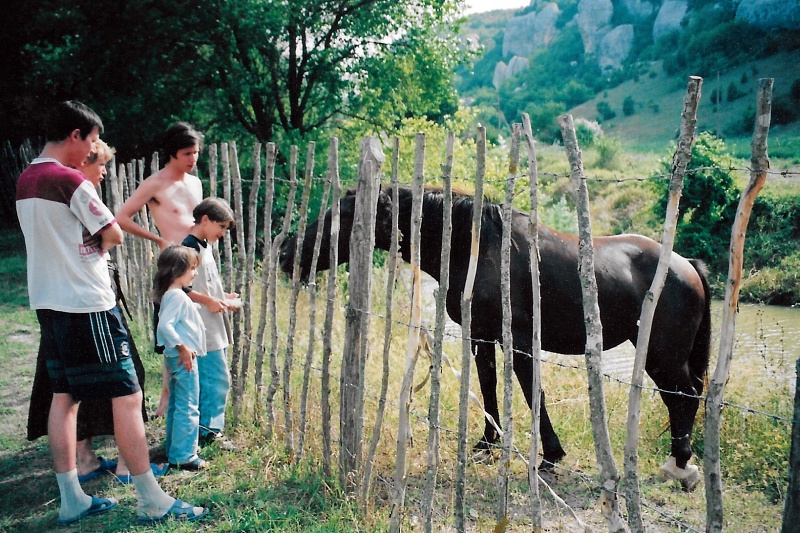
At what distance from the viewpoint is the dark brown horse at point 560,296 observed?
150 inches

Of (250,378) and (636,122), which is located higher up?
(636,122)

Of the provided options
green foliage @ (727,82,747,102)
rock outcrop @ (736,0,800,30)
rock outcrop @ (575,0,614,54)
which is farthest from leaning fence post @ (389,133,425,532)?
rock outcrop @ (575,0,614,54)

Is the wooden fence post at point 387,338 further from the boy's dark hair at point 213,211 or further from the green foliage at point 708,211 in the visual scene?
the green foliage at point 708,211

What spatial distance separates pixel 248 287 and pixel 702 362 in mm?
3454

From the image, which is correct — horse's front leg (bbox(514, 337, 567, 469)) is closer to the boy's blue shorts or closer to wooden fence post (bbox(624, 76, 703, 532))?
wooden fence post (bbox(624, 76, 703, 532))

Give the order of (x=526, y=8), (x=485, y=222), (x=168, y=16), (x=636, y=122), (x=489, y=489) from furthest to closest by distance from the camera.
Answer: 1. (x=526, y=8)
2. (x=636, y=122)
3. (x=168, y=16)
4. (x=485, y=222)
5. (x=489, y=489)

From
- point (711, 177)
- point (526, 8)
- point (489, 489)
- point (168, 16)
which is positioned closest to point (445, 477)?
point (489, 489)

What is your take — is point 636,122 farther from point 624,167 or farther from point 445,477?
point 445,477

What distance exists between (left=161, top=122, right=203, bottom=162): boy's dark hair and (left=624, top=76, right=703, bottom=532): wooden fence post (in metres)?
2.86

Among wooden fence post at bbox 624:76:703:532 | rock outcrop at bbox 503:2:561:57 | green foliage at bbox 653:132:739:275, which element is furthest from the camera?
rock outcrop at bbox 503:2:561:57

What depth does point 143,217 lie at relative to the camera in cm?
600

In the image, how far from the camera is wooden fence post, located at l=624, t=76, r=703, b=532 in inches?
66.7

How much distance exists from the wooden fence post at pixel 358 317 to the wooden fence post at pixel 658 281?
145 cm

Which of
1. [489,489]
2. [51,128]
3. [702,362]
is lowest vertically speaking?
[489,489]
